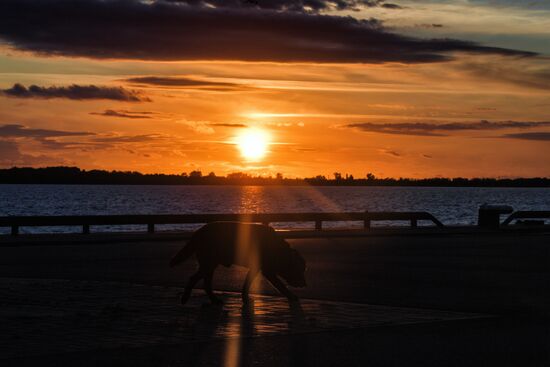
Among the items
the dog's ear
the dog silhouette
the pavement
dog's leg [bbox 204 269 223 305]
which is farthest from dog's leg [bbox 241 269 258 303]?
the dog's ear

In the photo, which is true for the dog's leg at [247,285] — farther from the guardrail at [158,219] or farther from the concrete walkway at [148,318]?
the guardrail at [158,219]

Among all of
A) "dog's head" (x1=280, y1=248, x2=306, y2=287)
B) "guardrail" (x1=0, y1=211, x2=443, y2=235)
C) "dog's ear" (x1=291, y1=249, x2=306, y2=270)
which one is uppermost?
"guardrail" (x1=0, y1=211, x2=443, y2=235)

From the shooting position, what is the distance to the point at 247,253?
15.1m

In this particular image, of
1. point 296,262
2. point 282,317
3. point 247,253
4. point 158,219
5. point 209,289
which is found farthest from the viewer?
point 158,219

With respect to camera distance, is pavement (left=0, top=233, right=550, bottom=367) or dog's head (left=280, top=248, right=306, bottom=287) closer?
pavement (left=0, top=233, right=550, bottom=367)

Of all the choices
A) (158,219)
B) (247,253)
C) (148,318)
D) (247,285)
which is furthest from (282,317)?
(158,219)

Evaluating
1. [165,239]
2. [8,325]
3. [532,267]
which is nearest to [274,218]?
[165,239]

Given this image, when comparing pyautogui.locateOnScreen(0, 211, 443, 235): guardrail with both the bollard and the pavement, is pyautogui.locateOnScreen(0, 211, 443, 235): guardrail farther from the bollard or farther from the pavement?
the pavement

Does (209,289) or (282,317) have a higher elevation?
(209,289)

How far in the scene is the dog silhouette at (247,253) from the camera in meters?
15.1

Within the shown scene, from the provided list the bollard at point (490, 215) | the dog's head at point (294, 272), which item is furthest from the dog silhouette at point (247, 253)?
the bollard at point (490, 215)

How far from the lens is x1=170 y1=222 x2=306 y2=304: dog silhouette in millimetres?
15055

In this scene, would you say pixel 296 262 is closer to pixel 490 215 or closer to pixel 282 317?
pixel 282 317

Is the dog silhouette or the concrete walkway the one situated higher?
the dog silhouette
